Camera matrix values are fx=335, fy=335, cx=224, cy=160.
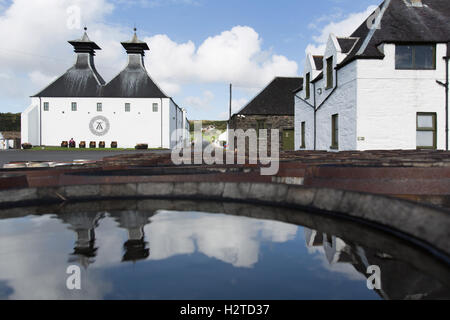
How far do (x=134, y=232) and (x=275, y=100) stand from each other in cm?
2601

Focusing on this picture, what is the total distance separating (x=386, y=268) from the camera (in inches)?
69.1

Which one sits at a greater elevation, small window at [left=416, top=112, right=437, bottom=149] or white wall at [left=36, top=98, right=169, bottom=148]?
white wall at [left=36, top=98, right=169, bottom=148]

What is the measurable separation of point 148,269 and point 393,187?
96.2 inches

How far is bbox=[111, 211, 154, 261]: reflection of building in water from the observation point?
2.00 metres

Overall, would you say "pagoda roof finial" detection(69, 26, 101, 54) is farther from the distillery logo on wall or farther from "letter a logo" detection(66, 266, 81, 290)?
"letter a logo" detection(66, 266, 81, 290)

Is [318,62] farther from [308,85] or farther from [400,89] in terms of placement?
[400,89]

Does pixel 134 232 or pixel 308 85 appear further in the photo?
pixel 308 85

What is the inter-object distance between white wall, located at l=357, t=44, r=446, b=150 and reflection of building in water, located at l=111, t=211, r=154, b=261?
43.1 ft

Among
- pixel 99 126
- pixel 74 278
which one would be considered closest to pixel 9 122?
pixel 99 126

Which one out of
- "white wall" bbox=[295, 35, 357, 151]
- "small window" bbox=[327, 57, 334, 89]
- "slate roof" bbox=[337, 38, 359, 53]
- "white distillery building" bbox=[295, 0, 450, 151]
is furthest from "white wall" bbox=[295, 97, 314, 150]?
"white distillery building" bbox=[295, 0, 450, 151]

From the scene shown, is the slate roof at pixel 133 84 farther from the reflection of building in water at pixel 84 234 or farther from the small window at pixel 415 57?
the reflection of building in water at pixel 84 234
